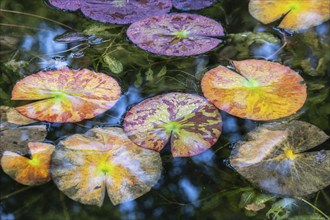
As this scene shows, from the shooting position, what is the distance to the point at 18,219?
1.02 meters

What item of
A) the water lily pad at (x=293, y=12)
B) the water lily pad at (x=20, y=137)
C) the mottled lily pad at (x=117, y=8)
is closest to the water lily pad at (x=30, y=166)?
the water lily pad at (x=20, y=137)

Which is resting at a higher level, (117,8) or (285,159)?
(117,8)

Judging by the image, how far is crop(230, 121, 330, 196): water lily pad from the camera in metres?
1.07

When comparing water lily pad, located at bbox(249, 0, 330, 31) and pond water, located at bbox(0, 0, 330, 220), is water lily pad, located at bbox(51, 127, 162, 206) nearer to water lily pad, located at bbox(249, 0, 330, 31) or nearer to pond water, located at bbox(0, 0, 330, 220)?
pond water, located at bbox(0, 0, 330, 220)

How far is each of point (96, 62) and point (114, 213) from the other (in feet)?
1.74

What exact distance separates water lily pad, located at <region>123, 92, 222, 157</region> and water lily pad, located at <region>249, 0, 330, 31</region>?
50cm

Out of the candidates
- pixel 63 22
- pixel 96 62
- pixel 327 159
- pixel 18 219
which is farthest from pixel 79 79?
pixel 327 159

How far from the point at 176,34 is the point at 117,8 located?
253 millimetres

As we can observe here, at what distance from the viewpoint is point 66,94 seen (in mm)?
1250

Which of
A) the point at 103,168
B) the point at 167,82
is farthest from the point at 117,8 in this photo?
the point at 103,168

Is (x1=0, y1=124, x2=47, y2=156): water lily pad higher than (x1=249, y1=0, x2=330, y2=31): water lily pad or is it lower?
lower

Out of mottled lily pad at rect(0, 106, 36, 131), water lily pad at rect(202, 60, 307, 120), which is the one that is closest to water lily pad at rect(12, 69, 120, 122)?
mottled lily pad at rect(0, 106, 36, 131)

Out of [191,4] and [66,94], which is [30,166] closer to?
[66,94]

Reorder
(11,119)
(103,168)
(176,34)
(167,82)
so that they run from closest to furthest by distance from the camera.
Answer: (103,168) < (11,119) < (167,82) < (176,34)
